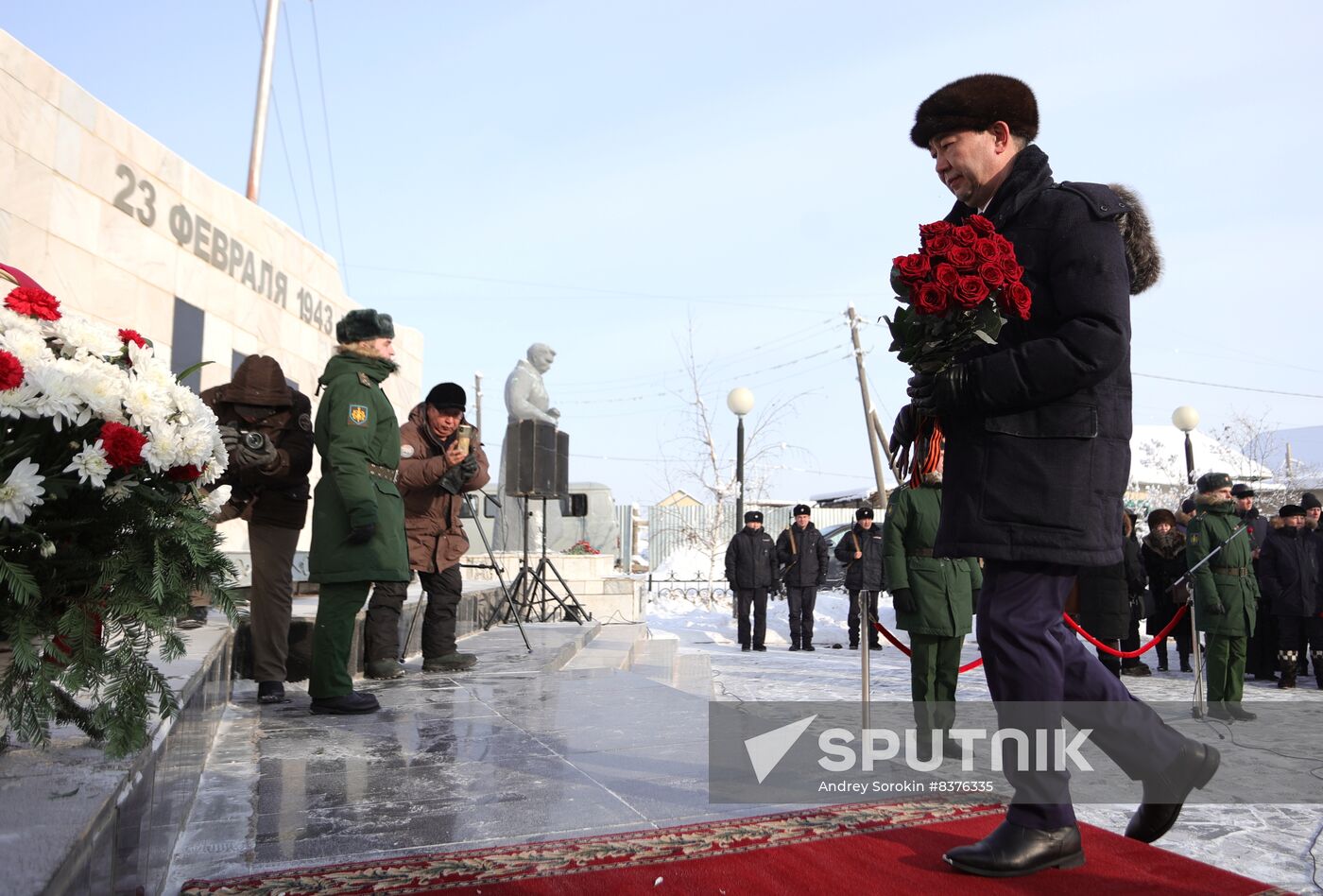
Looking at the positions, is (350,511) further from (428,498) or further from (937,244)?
(937,244)

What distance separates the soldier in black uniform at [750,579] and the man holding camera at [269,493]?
910 cm

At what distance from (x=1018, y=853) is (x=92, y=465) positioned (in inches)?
86.4

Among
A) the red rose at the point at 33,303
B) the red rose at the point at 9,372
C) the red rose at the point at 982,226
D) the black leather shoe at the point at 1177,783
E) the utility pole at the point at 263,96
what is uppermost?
the utility pole at the point at 263,96

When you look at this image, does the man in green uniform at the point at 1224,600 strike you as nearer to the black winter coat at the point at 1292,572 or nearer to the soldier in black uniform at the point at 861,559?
the black winter coat at the point at 1292,572

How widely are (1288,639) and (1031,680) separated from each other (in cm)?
865

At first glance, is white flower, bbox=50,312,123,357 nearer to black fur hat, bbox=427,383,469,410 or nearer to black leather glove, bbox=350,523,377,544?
black leather glove, bbox=350,523,377,544

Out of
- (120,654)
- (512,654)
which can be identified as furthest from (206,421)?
(512,654)

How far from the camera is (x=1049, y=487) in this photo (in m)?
2.58

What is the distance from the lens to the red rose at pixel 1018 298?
257 centimetres

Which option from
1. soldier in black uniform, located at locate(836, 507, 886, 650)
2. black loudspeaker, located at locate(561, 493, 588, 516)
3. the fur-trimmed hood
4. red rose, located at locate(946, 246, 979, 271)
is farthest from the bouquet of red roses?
black loudspeaker, located at locate(561, 493, 588, 516)

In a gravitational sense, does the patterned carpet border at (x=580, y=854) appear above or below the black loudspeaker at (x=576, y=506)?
below

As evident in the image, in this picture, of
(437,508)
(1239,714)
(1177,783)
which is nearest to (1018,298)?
(1177,783)

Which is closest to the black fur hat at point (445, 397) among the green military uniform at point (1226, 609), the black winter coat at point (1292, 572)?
the green military uniform at point (1226, 609)

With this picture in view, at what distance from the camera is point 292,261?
1507cm
